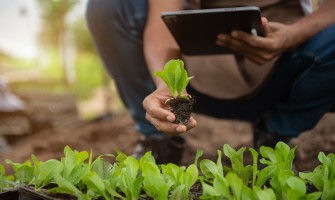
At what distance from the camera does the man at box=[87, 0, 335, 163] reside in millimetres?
1774

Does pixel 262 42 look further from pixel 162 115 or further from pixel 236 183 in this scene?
pixel 236 183

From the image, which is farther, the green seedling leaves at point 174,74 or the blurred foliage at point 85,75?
the blurred foliage at point 85,75

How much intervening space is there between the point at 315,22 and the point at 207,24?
0.47m

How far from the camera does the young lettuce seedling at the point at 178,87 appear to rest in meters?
1.11

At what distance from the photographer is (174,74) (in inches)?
43.9

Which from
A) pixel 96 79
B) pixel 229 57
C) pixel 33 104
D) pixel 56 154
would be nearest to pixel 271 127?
pixel 229 57

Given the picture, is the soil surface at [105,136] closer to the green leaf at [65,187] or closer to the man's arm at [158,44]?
the man's arm at [158,44]

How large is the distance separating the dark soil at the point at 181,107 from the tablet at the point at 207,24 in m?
0.41

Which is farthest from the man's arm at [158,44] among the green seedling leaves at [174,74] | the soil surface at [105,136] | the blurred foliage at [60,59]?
the blurred foliage at [60,59]

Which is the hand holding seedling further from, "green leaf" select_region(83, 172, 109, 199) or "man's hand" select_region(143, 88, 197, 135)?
"green leaf" select_region(83, 172, 109, 199)

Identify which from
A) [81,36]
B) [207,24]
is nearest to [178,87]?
[207,24]

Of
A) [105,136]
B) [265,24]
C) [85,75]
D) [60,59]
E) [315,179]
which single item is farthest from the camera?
[85,75]

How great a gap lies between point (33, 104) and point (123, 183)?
4.07 m

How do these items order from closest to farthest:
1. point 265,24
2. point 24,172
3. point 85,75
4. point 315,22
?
1. point 24,172
2. point 265,24
3. point 315,22
4. point 85,75
